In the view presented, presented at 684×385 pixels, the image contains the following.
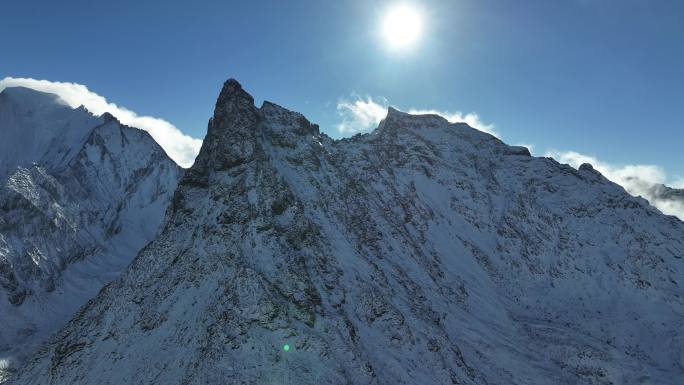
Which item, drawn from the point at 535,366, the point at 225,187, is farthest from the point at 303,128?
the point at 535,366

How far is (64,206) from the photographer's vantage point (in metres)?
138

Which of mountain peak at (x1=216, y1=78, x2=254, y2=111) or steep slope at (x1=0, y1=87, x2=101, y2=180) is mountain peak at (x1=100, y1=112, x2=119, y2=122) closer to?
steep slope at (x1=0, y1=87, x2=101, y2=180)

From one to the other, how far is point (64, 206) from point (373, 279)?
4911 inches

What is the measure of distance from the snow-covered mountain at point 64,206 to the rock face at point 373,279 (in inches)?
2469

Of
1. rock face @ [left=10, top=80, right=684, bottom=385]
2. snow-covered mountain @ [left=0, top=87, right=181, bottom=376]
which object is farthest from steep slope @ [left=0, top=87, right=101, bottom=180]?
rock face @ [left=10, top=80, right=684, bottom=385]

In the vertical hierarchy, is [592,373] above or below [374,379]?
above

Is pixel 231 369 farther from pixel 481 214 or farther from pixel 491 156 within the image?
pixel 491 156

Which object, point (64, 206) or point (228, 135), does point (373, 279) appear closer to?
point (228, 135)

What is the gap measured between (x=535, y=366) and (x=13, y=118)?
8689 inches

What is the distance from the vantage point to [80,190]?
152 m

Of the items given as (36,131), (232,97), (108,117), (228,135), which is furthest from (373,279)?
(36,131)

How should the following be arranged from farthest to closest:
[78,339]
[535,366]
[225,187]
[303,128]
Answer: [303,128] → [535,366] → [225,187] → [78,339]

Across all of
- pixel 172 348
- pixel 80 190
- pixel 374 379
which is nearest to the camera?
pixel 374 379

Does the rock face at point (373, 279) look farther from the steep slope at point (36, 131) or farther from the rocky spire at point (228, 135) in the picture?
the steep slope at point (36, 131)
